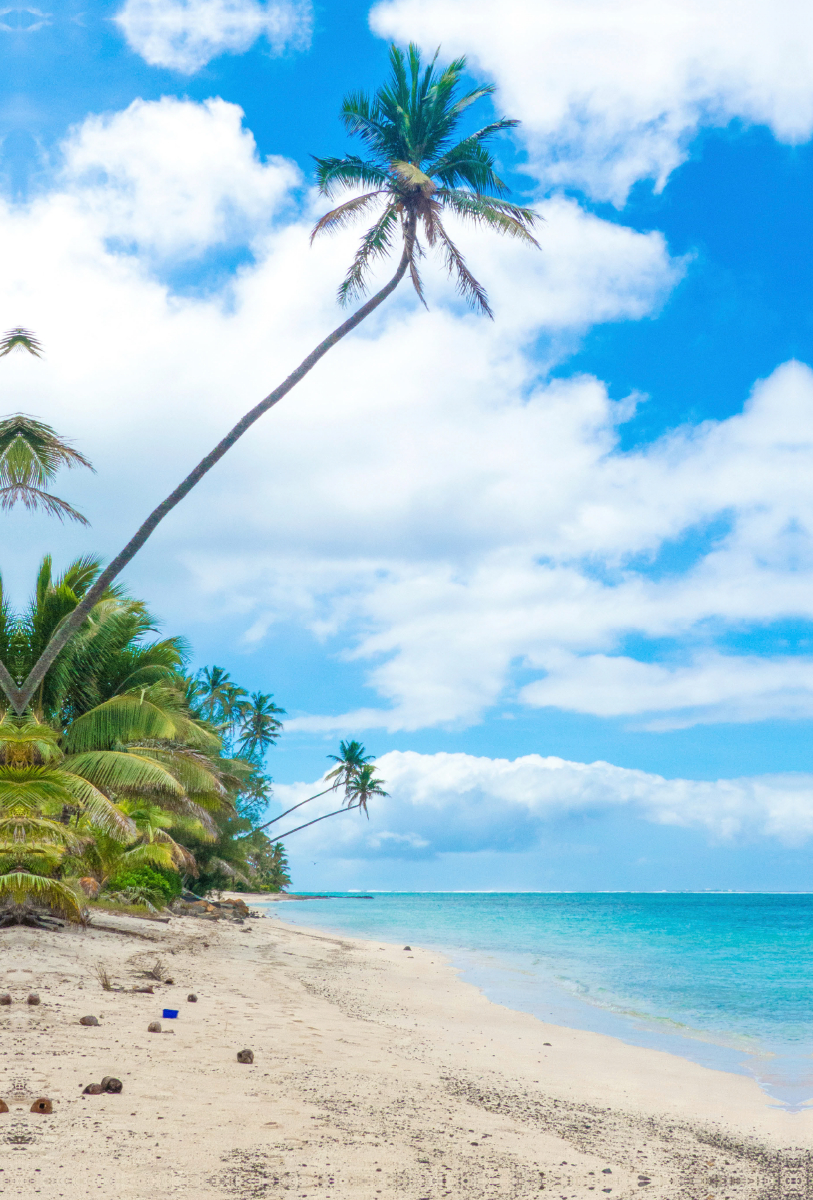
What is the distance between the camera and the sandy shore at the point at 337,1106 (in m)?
4.59

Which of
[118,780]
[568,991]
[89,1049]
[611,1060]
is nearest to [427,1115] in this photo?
[89,1049]

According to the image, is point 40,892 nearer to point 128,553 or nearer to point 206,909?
point 128,553

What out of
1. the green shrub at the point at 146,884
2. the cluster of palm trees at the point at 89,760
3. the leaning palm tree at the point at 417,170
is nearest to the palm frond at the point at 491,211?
the leaning palm tree at the point at 417,170

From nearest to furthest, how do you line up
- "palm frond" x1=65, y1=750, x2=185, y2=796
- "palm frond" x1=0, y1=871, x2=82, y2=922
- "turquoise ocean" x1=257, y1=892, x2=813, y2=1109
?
"palm frond" x1=0, y1=871, x2=82, y2=922
"turquoise ocean" x1=257, y1=892, x2=813, y2=1109
"palm frond" x1=65, y1=750, x2=185, y2=796

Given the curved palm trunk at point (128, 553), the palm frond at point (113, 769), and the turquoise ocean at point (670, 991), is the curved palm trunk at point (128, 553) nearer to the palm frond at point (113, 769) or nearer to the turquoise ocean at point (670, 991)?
the palm frond at point (113, 769)

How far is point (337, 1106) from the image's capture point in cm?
606

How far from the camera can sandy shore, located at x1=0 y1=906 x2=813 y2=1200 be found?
15.1ft

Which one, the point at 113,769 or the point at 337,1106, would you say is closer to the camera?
the point at 337,1106

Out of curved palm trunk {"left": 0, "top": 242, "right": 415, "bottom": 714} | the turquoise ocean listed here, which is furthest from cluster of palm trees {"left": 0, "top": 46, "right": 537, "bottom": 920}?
the turquoise ocean

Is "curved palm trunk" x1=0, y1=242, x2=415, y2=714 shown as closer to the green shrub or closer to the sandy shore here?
the sandy shore

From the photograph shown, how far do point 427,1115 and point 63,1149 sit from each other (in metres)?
2.78

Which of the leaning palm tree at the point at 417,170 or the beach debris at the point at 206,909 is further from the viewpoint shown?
the beach debris at the point at 206,909

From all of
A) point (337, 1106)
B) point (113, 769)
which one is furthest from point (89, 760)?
point (337, 1106)

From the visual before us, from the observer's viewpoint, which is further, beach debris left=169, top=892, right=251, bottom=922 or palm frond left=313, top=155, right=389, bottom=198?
beach debris left=169, top=892, right=251, bottom=922
